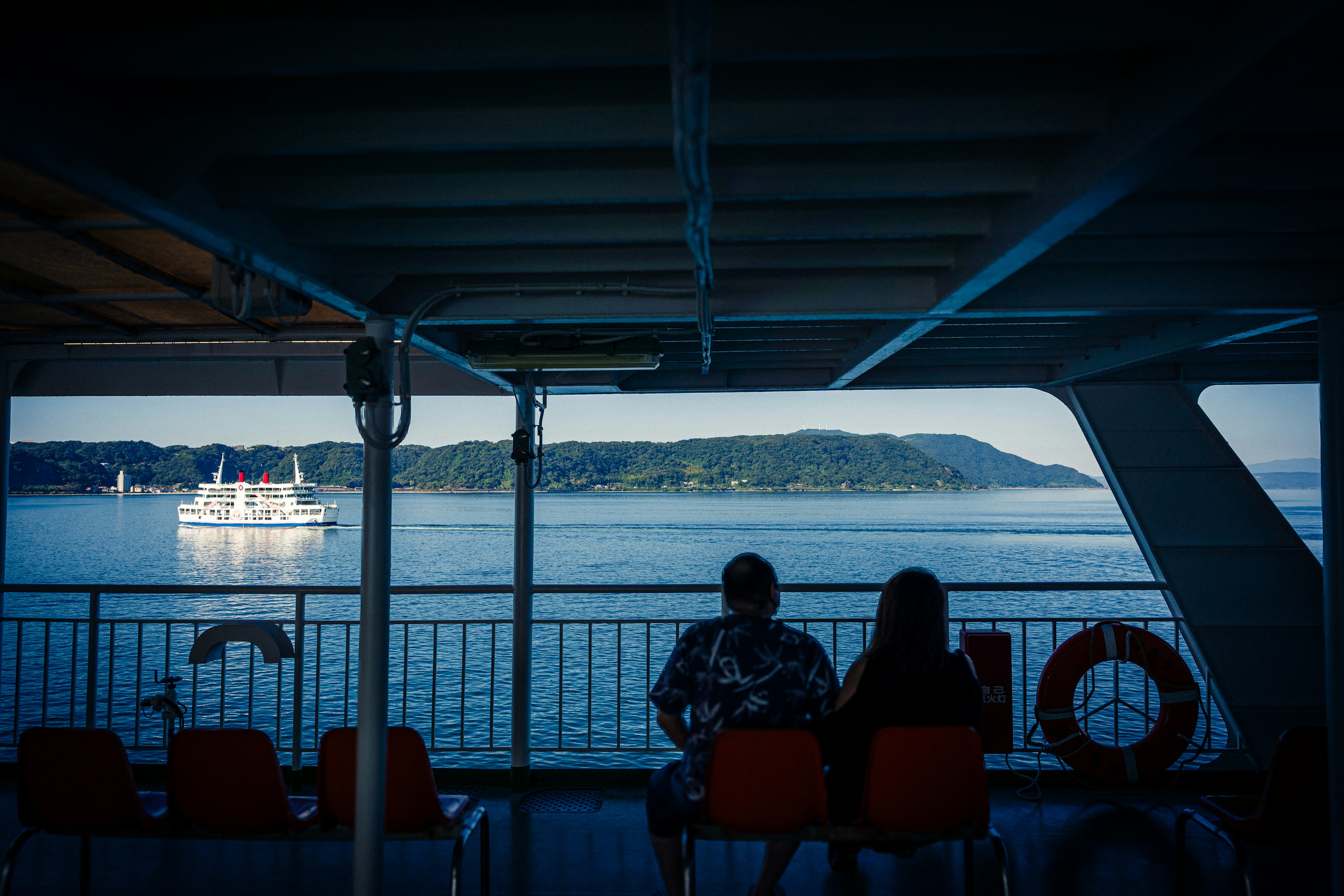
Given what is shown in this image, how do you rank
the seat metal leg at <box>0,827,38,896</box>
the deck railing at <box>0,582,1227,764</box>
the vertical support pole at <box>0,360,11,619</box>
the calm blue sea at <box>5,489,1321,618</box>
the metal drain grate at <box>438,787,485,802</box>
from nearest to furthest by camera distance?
the seat metal leg at <box>0,827,38,896</box> → the vertical support pole at <box>0,360,11,619</box> → the metal drain grate at <box>438,787,485,802</box> → the deck railing at <box>0,582,1227,764</box> → the calm blue sea at <box>5,489,1321,618</box>

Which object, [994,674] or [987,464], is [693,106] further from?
[987,464]

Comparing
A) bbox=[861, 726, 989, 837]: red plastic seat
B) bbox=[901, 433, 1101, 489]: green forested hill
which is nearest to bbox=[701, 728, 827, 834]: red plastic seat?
bbox=[861, 726, 989, 837]: red plastic seat

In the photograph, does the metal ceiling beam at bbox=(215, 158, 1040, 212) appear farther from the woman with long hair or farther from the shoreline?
the shoreline

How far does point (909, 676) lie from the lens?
2.54 m

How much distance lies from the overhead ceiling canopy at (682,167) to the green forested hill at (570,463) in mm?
45676

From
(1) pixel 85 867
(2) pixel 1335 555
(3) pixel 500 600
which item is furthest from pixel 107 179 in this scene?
(3) pixel 500 600

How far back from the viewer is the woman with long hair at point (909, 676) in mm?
2529

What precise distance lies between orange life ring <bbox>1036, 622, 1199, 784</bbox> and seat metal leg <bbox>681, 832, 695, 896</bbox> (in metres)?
2.53

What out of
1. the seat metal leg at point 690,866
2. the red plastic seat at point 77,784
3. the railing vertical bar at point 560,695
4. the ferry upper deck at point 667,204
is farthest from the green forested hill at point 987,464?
the red plastic seat at point 77,784

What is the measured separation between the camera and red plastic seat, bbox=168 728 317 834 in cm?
242

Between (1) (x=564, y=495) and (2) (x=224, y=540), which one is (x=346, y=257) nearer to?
(2) (x=224, y=540)

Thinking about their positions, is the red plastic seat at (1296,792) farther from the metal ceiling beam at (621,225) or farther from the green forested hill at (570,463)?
the green forested hill at (570,463)

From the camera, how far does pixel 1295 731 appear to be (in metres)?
2.54

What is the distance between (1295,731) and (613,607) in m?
28.2
